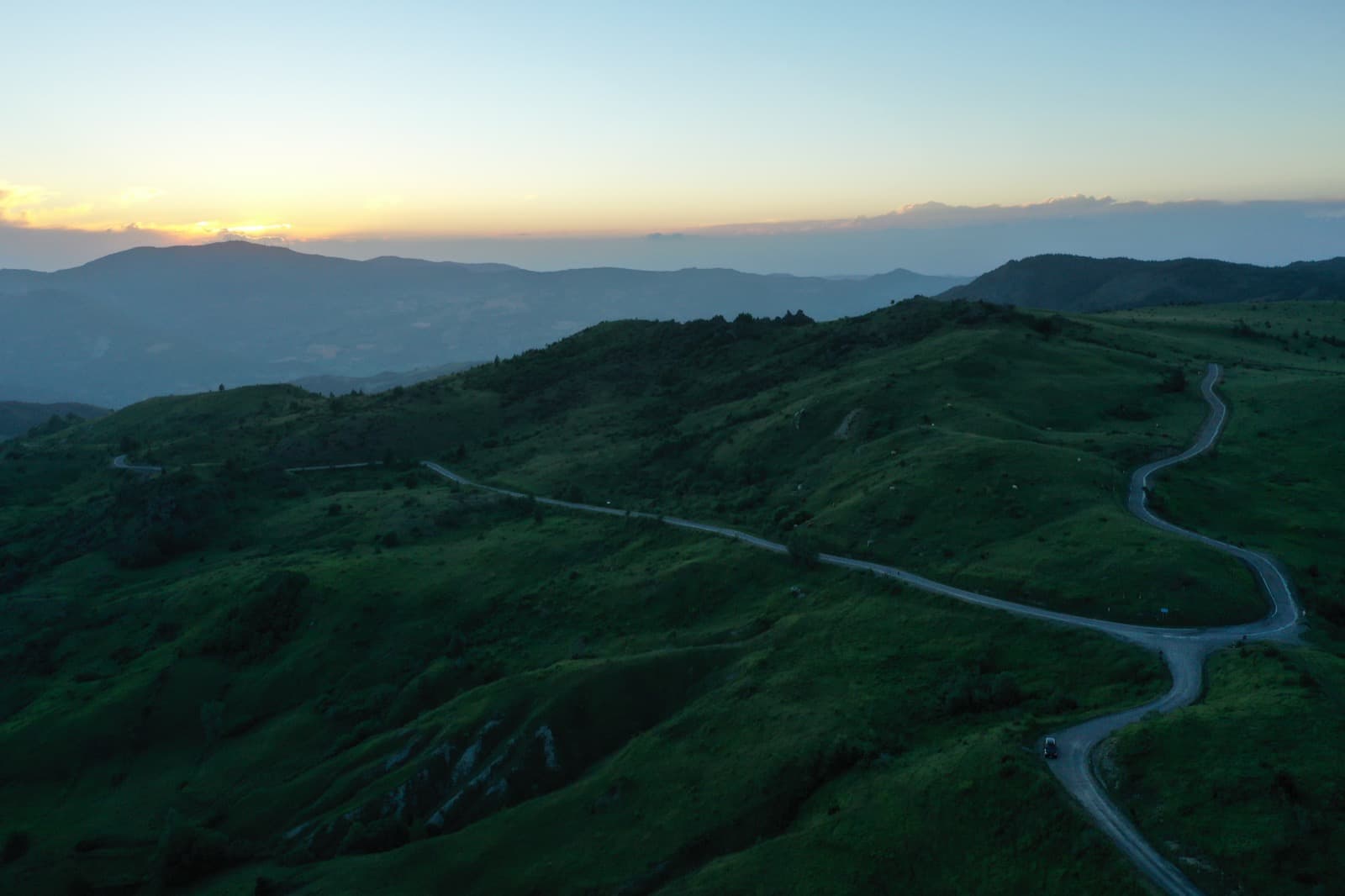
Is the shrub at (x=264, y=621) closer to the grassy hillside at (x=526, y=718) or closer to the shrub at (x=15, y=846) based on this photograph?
the grassy hillside at (x=526, y=718)

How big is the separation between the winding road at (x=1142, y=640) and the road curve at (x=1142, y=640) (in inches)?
1.6

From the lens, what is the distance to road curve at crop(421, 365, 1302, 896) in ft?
116

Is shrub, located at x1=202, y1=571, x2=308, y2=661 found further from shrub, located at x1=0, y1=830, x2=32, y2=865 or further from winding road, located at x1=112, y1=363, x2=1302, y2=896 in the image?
winding road, located at x1=112, y1=363, x2=1302, y2=896

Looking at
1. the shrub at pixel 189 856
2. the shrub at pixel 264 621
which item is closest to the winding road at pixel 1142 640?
the shrub at pixel 264 621

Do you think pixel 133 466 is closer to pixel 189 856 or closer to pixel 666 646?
pixel 189 856

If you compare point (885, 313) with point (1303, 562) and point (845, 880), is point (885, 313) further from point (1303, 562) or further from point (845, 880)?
point (845, 880)

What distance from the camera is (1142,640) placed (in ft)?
169

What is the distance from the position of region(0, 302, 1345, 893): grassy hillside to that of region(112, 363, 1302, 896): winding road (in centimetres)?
124

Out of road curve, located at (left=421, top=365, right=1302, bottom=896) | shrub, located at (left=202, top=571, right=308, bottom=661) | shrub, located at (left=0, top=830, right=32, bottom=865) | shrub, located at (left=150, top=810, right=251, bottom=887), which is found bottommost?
shrub, located at (left=0, top=830, right=32, bottom=865)

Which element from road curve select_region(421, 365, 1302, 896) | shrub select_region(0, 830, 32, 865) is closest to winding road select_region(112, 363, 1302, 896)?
road curve select_region(421, 365, 1302, 896)

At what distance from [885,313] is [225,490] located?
431 feet

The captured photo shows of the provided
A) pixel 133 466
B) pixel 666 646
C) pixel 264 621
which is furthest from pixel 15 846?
pixel 133 466

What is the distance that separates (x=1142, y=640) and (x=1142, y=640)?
0.18 metres

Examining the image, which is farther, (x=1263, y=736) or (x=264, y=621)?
(x=264, y=621)
